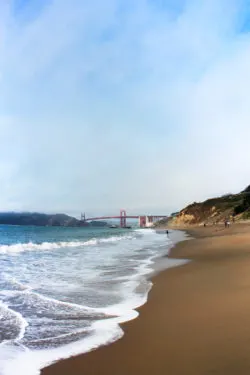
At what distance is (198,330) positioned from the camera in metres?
5.09

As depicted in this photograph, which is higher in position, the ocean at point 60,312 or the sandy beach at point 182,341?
the sandy beach at point 182,341

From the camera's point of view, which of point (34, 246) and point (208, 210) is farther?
point (208, 210)

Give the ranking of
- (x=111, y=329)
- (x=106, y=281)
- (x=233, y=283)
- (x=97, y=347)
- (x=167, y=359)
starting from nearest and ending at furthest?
(x=167, y=359) → (x=97, y=347) → (x=111, y=329) → (x=233, y=283) → (x=106, y=281)

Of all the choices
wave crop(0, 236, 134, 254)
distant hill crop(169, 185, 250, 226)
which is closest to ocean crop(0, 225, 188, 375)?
wave crop(0, 236, 134, 254)

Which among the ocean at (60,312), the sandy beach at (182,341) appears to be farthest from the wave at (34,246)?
the sandy beach at (182,341)

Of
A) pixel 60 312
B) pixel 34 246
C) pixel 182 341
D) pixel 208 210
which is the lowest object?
pixel 34 246

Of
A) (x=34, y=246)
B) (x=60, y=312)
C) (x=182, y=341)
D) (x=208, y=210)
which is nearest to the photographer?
(x=182, y=341)

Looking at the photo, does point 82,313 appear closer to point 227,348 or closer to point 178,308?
point 178,308

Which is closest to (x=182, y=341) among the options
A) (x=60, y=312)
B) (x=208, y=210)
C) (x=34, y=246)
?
(x=60, y=312)

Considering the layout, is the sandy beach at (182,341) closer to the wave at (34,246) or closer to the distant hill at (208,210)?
the wave at (34,246)

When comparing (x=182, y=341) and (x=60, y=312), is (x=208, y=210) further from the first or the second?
(x=182, y=341)

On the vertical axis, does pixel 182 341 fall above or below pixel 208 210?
below

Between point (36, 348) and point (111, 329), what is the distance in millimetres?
1232

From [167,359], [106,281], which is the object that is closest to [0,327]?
[167,359]
